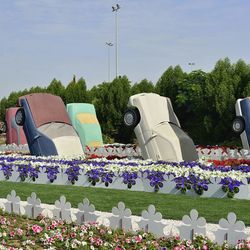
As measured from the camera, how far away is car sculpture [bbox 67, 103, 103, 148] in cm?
2186

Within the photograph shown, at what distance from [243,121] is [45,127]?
22.1 feet

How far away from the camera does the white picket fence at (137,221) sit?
5680mm

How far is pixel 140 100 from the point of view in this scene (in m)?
15.1

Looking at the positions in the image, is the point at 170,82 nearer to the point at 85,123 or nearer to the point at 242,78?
the point at 242,78

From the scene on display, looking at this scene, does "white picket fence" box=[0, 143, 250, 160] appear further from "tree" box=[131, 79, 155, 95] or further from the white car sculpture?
"tree" box=[131, 79, 155, 95]

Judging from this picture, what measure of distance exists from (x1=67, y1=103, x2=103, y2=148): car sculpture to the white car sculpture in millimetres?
6956

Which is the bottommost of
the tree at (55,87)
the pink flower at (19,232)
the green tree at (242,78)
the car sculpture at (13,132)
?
the pink flower at (19,232)

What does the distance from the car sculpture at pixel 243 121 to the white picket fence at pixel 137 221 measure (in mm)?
10850

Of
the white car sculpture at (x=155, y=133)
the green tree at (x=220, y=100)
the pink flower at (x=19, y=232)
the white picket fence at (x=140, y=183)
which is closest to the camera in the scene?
the pink flower at (x=19, y=232)

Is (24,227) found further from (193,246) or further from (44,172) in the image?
(44,172)

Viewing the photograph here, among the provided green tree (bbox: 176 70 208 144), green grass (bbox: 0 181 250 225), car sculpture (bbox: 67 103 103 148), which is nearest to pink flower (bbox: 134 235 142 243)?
green grass (bbox: 0 181 250 225)

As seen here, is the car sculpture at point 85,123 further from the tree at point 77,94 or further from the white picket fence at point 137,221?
the tree at point 77,94

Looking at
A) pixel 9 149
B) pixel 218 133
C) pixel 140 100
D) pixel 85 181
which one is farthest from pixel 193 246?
pixel 218 133

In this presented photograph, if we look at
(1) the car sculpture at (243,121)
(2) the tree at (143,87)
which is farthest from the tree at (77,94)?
(1) the car sculpture at (243,121)
